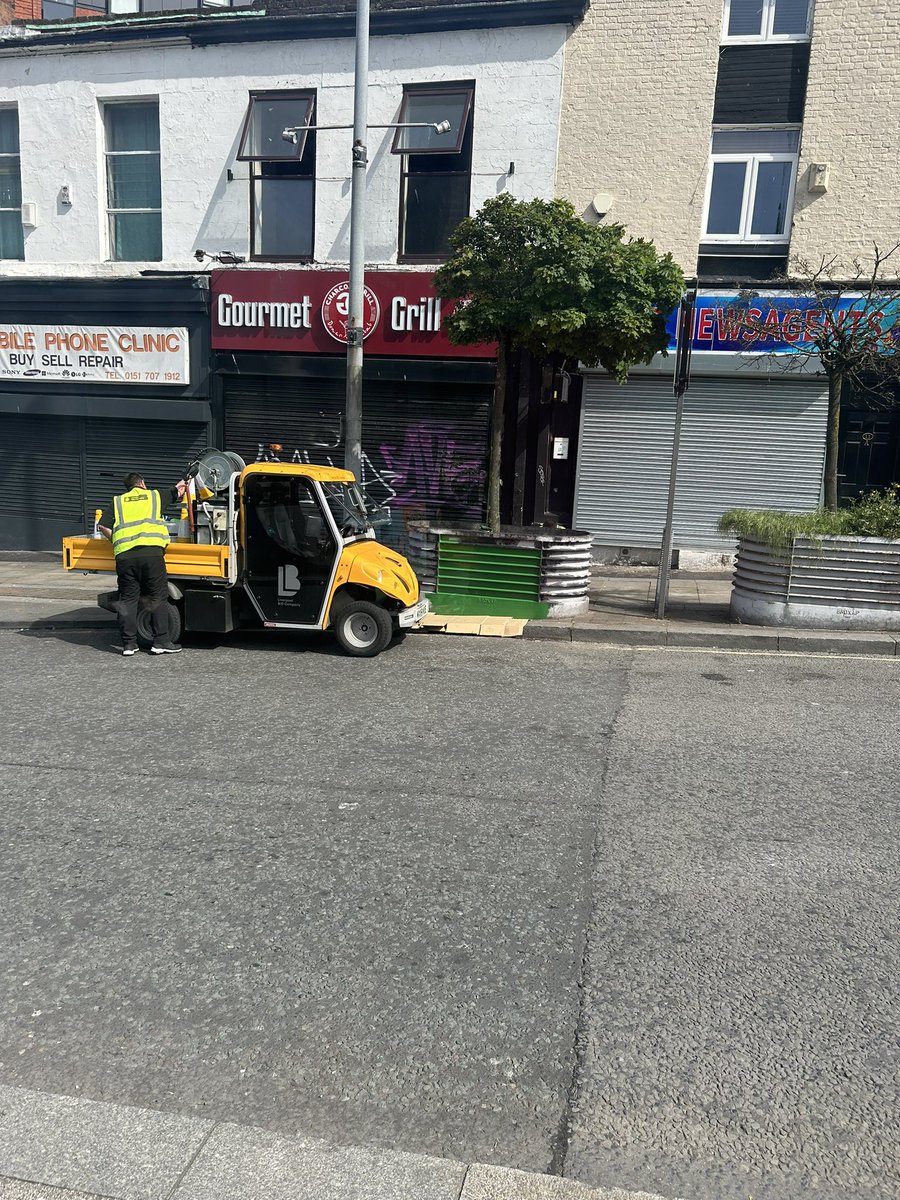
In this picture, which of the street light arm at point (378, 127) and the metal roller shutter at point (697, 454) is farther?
the metal roller shutter at point (697, 454)

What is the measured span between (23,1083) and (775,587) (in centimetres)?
871

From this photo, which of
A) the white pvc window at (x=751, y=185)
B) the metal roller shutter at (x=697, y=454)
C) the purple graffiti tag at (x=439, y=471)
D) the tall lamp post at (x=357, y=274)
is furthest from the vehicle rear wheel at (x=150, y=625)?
the white pvc window at (x=751, y=185)

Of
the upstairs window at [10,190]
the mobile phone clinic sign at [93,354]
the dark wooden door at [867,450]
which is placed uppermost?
the upstairs window at [10,190]

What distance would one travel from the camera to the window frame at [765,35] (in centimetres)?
1273

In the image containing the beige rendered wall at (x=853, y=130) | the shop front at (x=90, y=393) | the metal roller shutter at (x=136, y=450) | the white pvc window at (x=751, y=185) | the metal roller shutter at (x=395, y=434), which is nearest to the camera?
the beige rendered wall at (x=853, y=130)

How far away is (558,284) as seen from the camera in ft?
31.7

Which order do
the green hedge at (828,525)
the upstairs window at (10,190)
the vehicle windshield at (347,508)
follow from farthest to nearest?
the upstairs window at (10,190)
the green hedge at (828,525)
the vehicle windshield at (347,508)

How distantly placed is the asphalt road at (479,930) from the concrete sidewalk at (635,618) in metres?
2.49

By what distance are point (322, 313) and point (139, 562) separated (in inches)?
268

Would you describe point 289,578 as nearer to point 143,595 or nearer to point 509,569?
point 143,595

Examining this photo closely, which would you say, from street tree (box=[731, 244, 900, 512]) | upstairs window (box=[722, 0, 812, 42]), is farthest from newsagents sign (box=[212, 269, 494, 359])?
upstairs window (box=[722, 0, 812, 42])

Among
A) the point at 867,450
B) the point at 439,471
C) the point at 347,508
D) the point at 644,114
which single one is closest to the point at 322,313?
the point at 439,471

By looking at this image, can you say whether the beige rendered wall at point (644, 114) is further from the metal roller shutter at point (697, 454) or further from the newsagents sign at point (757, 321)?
the metal roller shutter at point (697, 454)

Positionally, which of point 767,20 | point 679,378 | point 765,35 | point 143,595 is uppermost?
point 767,20
